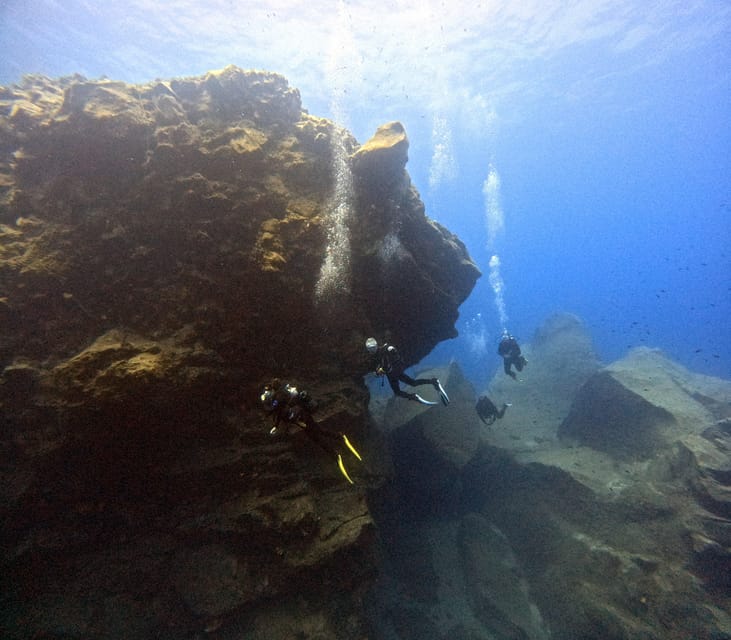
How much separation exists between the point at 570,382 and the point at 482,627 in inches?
553

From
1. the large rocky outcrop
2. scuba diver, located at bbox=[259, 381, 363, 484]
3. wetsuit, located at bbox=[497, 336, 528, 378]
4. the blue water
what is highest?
the blue water

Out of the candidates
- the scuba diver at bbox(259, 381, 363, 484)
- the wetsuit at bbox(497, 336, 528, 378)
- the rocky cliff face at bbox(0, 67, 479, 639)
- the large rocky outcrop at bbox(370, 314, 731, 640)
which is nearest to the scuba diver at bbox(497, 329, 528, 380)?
the wetsuit at bbox(497, 336, 528, 378)

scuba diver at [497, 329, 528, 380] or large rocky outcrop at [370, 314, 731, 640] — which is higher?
scuba diver at [497, 329, 528, 380]

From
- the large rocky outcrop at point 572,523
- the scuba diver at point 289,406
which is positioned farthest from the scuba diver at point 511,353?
the scuba diver at point 289,406

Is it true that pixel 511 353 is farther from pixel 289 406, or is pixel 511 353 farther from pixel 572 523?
pixel 289 406

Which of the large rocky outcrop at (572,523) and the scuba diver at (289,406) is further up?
the scuba diver at (289,406)

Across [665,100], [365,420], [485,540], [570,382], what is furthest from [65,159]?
[665,100]

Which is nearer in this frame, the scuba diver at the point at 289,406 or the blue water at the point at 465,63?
the scuba diver at the point at 289,406

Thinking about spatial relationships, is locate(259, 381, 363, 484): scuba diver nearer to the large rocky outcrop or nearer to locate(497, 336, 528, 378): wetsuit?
the large rocky outcrop

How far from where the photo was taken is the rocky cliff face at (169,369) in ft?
18.5

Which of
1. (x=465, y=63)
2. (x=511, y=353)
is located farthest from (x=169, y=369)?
(x=465, y=63)

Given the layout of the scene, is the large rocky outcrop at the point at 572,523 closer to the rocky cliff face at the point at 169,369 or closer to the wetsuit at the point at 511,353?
the wetsuit at the point at 511,353

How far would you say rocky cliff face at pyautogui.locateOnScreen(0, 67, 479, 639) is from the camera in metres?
5.65

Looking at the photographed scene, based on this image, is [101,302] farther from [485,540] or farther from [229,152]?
[485,540]
